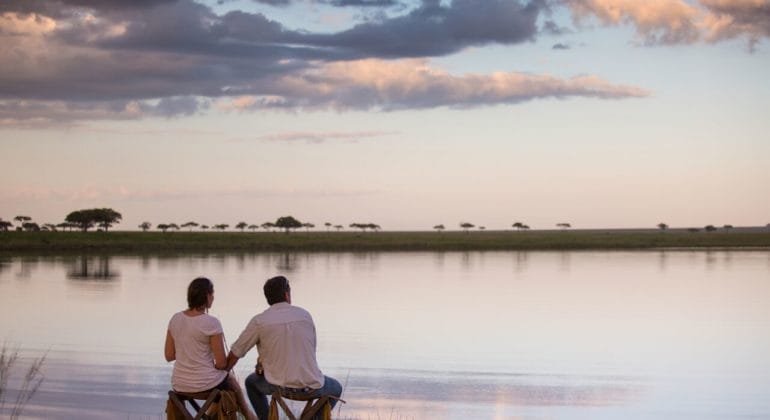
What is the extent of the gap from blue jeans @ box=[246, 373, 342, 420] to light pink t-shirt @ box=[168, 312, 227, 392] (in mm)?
354

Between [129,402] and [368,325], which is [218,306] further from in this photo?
[129,402]

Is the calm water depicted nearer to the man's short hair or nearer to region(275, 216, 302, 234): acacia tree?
the man's short hair

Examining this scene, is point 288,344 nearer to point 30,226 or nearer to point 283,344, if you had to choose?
point 283,344

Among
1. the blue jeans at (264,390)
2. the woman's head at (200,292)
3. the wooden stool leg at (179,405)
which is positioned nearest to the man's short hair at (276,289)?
the woman's head at (200,292)

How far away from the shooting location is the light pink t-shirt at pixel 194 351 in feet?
23.9

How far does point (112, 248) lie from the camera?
73.2m

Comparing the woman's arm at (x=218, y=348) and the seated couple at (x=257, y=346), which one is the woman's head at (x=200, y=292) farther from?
the woman's arm at (x=218, y=348)

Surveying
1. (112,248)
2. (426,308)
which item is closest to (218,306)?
(426,308)

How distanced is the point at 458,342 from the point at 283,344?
12351 millimetres

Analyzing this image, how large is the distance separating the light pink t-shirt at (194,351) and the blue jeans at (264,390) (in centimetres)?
35

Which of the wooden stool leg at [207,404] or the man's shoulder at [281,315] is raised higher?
the man's shoulder at [281,315]

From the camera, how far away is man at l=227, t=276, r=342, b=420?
7.25 m

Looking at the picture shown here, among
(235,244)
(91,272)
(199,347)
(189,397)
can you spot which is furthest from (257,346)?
(235,244)

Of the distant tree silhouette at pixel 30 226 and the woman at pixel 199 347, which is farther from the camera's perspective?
the distant tree silhouette at pixel 30 226
